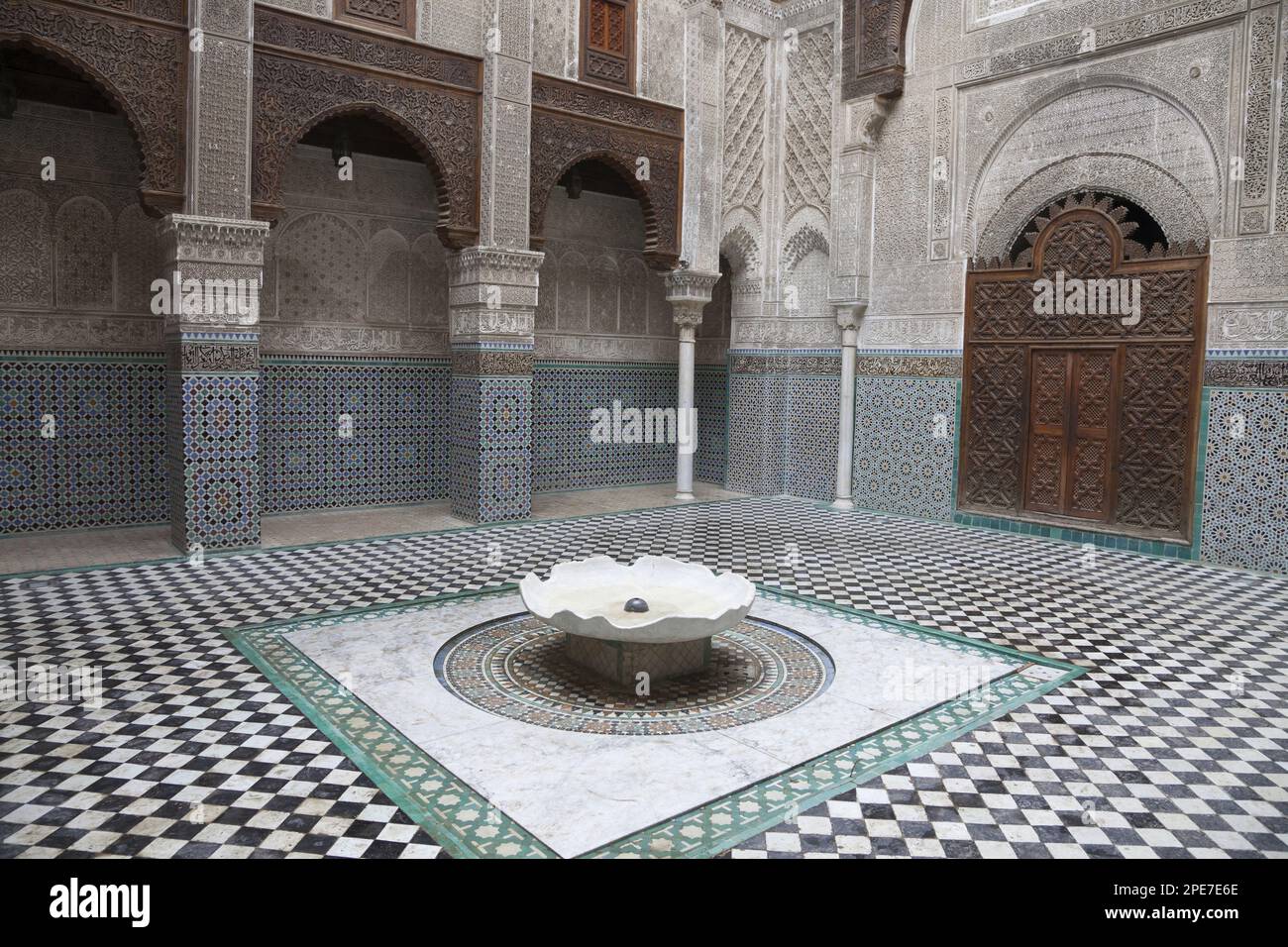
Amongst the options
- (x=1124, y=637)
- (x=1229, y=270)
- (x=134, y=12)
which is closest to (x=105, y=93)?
(x=134, y=12)

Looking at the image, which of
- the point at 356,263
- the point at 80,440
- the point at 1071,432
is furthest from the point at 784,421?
the point at 80,440

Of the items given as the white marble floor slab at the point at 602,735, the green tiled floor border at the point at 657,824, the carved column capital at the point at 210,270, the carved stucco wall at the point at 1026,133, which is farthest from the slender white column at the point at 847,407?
the carved column capital at the point at 210,270

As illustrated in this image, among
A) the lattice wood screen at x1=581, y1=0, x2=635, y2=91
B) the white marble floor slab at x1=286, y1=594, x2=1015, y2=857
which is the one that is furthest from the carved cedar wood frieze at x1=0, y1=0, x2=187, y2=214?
the white marble floor slab at x1=286, y1=594, x2=1015, y2=857

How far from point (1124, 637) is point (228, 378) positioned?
198 inches

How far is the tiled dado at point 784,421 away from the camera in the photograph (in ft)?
26.9

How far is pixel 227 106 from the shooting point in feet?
17.5

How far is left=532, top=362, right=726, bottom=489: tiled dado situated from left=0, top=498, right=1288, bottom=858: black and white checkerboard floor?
2.64 meters

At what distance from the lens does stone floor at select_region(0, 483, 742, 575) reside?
5.30m

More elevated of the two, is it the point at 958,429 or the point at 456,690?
the point at 958,429

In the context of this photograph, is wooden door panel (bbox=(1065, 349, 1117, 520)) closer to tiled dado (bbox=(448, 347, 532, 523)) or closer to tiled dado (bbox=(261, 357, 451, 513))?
tiled dado (bbox=(448, 347, 532, 523))

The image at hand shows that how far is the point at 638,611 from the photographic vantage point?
11.6 feet

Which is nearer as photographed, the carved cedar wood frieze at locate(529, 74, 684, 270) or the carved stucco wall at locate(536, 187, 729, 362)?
the carved cedar wood frieze at locate(529, 74, 684, 270)

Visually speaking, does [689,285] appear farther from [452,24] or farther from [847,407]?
[452,24]
